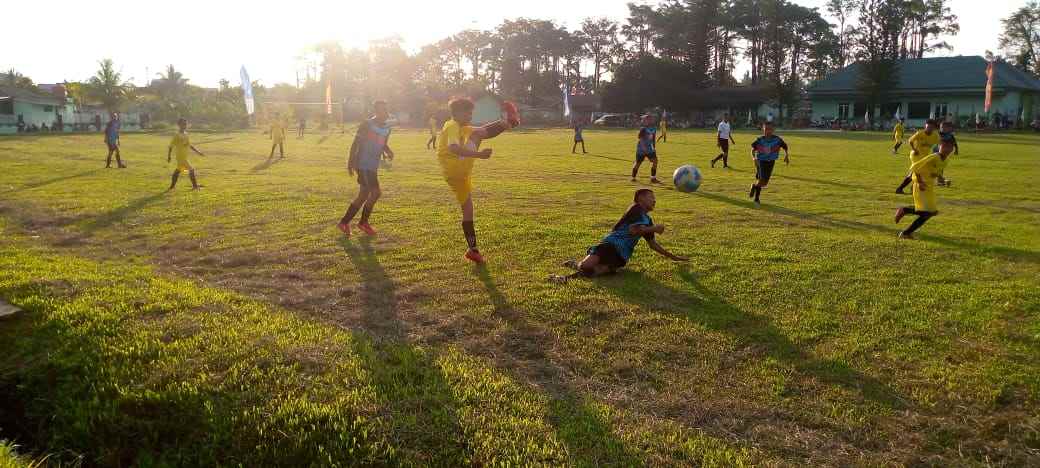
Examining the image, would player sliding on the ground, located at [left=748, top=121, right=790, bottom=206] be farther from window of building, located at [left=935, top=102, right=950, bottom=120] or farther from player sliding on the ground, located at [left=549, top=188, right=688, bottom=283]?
window of building, located at [left=935, top=102, right=950, bottom=120]

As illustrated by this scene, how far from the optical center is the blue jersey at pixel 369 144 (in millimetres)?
9730

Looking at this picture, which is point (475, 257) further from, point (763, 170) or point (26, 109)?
point (26, 109)

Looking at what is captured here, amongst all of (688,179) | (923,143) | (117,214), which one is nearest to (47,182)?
(117,214)

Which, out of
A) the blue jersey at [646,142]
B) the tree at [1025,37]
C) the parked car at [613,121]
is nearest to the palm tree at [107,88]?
the parked car at [613,121]

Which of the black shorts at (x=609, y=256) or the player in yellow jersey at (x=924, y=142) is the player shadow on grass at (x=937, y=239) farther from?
the black shorts at (x=609, y=256)

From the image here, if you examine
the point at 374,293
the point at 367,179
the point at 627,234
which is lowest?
the point at 374,293

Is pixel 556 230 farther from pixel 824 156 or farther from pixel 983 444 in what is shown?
pixel 824 156

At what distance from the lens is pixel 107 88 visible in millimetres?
69125

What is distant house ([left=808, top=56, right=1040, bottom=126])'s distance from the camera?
57.2 metres

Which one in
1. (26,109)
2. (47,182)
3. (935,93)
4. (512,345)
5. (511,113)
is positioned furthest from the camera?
(935,93)

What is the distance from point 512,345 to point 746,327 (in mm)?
2051

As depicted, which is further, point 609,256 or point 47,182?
point 47,182

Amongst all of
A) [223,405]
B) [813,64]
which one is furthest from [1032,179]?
[813,64]

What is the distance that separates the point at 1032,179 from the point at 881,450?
64.2ft
